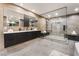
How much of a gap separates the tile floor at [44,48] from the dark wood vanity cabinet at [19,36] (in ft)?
0.40

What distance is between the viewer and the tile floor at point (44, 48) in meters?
2.64

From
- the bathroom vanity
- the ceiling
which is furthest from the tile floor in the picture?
the ceiling

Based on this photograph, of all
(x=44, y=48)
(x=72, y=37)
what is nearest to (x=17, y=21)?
(x=44, y=48)

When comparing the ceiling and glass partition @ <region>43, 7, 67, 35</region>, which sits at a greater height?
the ceiling

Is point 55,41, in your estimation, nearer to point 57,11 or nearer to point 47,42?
point 47,42

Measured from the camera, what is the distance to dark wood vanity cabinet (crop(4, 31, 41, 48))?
2830 mm

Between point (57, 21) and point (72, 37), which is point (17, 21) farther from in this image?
point (72, 37)

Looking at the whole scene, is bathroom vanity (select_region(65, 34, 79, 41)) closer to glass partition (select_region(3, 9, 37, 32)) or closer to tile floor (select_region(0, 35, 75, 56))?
tile floor (select_region(0, 35, 75, 56))

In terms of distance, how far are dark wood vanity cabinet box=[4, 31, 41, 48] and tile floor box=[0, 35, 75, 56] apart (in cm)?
12

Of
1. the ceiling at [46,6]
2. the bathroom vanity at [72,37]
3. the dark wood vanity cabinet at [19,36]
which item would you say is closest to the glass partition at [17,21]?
the dark wood vanity cabinet at [19,36]

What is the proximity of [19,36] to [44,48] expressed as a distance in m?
0.80

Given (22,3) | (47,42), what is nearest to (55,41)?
(47,42)

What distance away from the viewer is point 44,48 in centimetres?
274

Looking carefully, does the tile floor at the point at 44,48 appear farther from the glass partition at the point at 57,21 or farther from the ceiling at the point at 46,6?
the ceiling at the point at 46,6
